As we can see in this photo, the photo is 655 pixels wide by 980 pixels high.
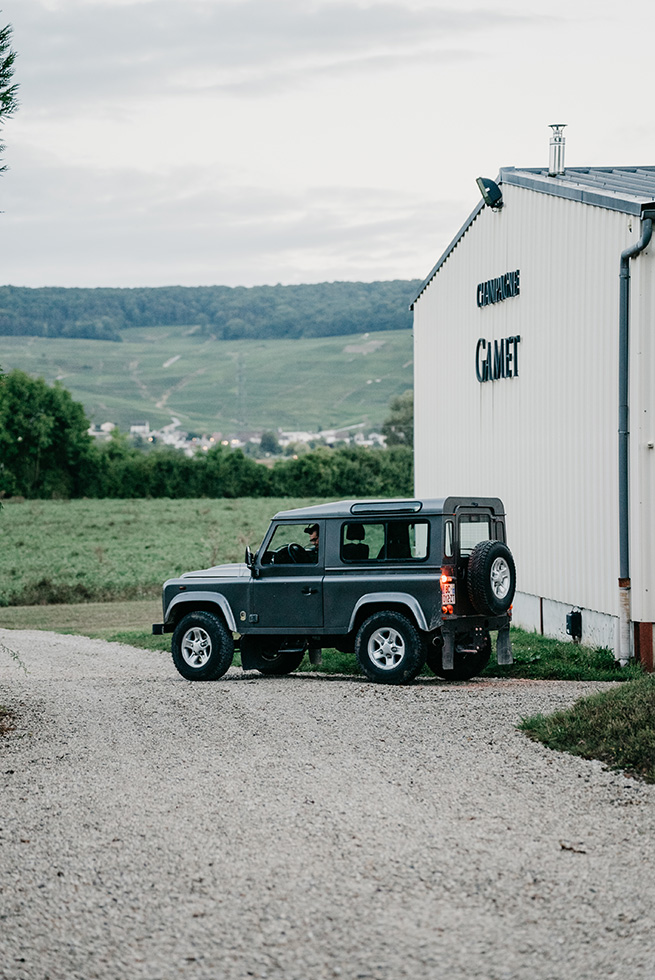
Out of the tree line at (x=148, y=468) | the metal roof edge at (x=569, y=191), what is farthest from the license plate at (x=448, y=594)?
the tree line at (x=148, y=468)

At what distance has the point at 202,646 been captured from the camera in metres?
15.2

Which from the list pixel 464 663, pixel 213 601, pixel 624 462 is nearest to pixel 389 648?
pixel 464 663

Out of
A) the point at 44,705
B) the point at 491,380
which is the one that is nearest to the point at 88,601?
the point at 491,380

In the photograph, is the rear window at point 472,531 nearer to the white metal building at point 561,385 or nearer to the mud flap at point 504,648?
the mud flap at point 504,648

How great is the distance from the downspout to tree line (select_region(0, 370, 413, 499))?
70771mm

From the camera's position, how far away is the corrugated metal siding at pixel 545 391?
50.9 feet

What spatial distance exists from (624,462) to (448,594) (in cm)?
294

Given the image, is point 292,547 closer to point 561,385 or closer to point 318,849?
point 561,385

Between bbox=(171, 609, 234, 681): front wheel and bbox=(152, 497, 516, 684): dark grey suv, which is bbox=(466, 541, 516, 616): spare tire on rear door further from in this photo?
bbox=(171, 609, 234, 681): front wheel

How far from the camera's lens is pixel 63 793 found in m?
8.36

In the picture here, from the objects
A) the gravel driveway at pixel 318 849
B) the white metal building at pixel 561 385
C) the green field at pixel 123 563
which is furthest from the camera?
the green field at pixel 123 563

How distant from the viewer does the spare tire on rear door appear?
531 inches

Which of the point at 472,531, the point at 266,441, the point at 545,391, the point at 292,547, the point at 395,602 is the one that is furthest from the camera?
the point at 266,441

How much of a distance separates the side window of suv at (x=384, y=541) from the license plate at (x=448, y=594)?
452 mm
